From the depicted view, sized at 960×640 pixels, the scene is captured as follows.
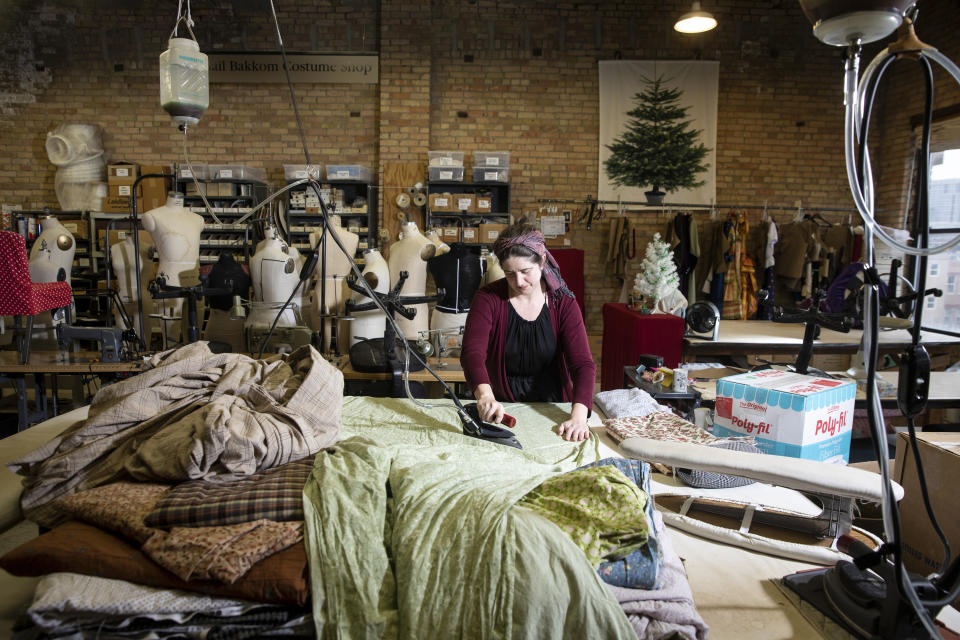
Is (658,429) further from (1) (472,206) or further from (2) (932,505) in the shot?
(1) (472,206)

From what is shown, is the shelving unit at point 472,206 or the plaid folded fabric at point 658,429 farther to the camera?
the shelving unit at point 472,206

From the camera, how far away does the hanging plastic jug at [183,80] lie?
6.84 ft

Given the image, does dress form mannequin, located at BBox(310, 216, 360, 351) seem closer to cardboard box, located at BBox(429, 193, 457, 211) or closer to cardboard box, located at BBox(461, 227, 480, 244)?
cardboard box, located at BBox(429, 193, 457, 211)

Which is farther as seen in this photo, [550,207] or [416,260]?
[550,207]

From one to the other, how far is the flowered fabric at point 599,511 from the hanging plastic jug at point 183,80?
1802 millimetres

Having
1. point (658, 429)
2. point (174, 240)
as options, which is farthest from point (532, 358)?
point (174, 240)

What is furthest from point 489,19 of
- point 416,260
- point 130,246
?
point 130,246

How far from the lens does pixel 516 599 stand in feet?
3.25

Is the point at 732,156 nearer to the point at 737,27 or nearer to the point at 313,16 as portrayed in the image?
the point at 737,27

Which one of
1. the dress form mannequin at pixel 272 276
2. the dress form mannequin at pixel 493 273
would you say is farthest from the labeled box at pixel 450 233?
the dress form mannequin at pixel 493 273

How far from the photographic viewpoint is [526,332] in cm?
259

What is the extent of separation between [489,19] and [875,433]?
7.66 m

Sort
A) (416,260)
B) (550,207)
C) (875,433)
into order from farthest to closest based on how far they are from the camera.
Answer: (550,207) → (416,260) → (875,433)

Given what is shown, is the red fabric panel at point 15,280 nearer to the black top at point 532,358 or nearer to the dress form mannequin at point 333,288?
the dress form mannequin at point 333,288
